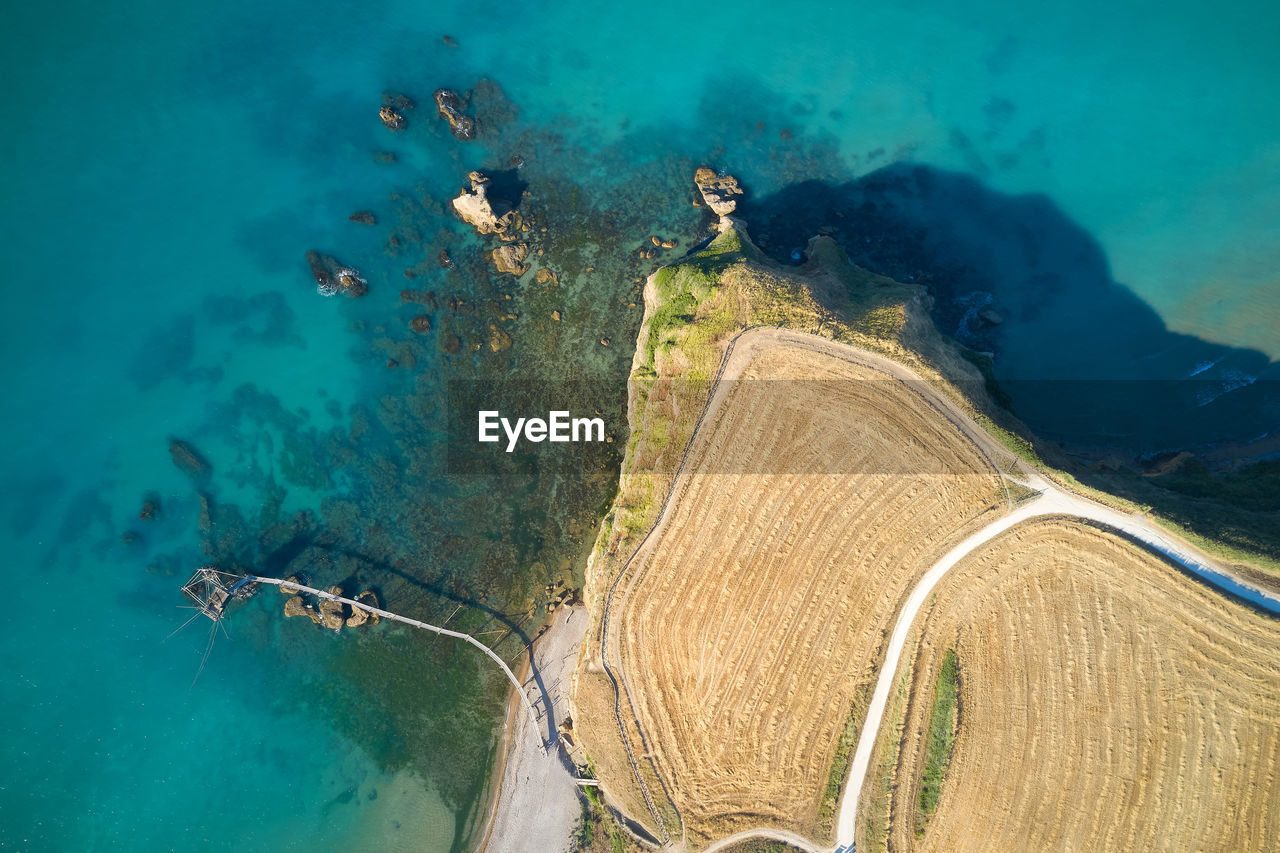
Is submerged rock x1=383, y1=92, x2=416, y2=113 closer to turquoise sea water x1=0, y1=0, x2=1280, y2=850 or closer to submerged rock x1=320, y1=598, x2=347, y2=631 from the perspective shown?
turquoise sea water x1=0, y1=0, x2=1280, y2=850

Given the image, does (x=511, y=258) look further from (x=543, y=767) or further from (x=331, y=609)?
(x=543, y=767)

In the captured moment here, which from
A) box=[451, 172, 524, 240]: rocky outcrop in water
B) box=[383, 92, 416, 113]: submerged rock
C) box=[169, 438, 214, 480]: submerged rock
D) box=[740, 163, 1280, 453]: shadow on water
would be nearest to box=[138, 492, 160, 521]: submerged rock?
box=[169, 438, 214, 480]: submerged rock

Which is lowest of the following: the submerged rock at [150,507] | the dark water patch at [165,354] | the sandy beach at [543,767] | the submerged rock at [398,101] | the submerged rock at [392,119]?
the sandy beach at [543,767]

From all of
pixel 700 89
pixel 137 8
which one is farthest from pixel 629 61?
pixel 137 8

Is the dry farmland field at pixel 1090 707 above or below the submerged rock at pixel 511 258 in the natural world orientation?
below

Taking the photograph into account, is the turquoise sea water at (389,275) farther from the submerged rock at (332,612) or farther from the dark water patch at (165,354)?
the submerged rock at (332,612)

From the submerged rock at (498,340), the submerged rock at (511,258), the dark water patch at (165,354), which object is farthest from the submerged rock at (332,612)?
the submerged rock at (511,258)
